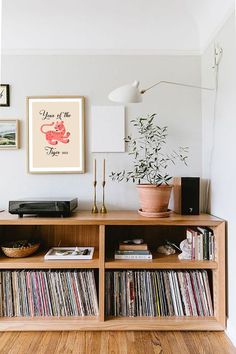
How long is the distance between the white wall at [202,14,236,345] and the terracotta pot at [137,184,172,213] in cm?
35

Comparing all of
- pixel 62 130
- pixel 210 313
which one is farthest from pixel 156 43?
pixel 210 313

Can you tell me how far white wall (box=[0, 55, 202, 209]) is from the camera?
6.64 feet

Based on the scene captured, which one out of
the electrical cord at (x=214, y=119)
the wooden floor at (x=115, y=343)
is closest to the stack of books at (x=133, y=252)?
the wooden floor at (x=115, y=343)

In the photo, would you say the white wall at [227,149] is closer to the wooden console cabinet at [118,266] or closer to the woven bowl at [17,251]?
the wooden console cabinet at [118,266]

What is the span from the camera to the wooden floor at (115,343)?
1462 millimetres

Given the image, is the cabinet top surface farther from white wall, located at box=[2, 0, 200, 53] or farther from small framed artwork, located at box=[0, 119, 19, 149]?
white wall, located at box=[2, 0, 200, 53]

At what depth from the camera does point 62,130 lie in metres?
2.02

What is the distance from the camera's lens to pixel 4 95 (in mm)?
2016

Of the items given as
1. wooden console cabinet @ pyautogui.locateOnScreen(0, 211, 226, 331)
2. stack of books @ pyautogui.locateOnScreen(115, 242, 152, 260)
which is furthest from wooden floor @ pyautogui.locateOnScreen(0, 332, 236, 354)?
stack of books @ pyautogui.locateOnScreen(115, 242, 152, 260)

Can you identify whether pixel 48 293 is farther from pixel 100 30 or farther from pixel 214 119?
pixel 100 30

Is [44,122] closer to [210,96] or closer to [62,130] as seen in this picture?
[62,130]

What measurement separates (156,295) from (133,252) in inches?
12.1

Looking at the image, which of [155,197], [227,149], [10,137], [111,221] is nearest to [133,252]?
[111,221]

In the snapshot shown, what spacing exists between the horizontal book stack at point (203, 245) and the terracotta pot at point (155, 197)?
270 millimetres
